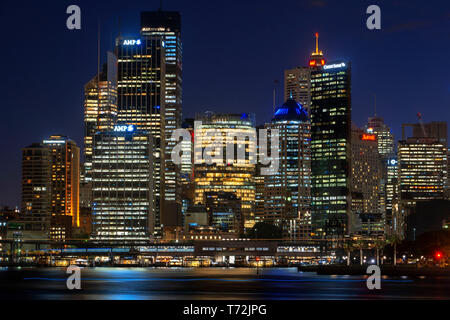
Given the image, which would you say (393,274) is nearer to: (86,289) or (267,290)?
(267,290)

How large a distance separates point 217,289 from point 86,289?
73.1 ft

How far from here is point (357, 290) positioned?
13350cm

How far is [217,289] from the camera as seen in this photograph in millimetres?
138000
